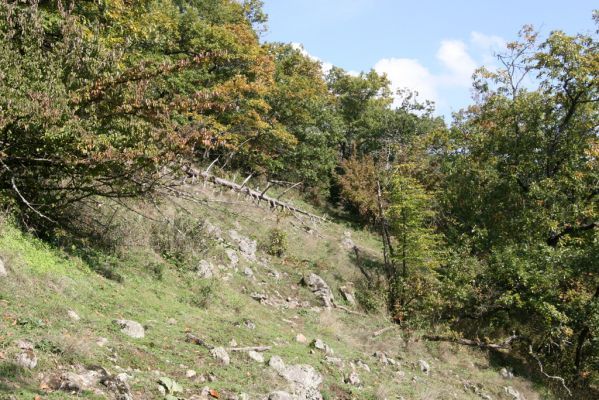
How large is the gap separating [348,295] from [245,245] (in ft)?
11.2

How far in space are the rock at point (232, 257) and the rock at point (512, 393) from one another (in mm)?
6945

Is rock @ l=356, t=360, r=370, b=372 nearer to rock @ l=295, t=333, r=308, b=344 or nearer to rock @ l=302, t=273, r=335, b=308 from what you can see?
rock @ l=295, t=333, r=308, b=344

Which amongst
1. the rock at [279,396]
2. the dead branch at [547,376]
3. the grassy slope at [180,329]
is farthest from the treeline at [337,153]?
the rock at [279,396]

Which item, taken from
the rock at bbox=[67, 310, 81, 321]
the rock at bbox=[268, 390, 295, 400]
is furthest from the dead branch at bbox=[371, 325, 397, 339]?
the rock at bbox=[67, 310, 81, 321]

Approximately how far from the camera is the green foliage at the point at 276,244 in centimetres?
1502

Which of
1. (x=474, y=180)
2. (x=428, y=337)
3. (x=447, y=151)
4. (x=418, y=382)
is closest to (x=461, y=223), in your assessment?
(x=474, y=180)

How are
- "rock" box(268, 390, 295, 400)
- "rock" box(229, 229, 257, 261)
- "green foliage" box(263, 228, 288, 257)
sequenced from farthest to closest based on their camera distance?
"green foliage" box(263, 228, 288, 257), "rock" box(229, 229, 257, 261), "rock" box(268, 390, 295, 400)

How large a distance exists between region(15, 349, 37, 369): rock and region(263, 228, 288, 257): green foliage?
10.4 m

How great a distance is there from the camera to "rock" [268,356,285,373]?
6971 millimetres

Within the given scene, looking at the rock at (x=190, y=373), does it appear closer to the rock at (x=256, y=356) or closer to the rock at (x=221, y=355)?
the rock at (x=221, y=355)

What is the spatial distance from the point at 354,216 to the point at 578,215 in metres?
13.5

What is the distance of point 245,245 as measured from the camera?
13969 millimetres

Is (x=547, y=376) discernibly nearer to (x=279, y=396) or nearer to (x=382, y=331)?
(x=382, y=331)

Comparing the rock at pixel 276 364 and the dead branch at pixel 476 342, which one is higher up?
the dead branch at pixel 476 342
